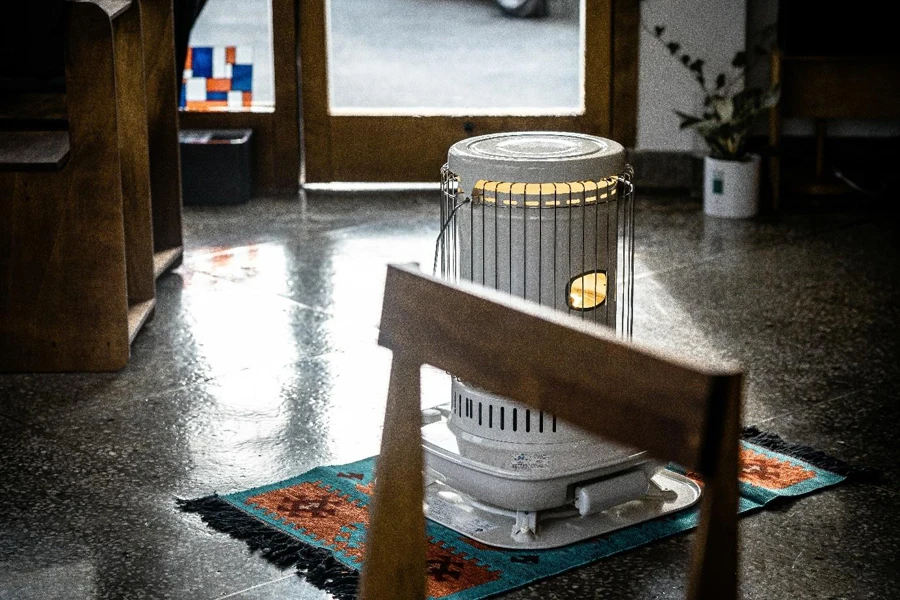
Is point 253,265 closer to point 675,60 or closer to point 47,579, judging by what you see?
point 675,60

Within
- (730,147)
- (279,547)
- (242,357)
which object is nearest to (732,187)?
(730,147)

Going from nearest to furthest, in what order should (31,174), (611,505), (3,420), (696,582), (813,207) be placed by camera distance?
(696,582), (611,505), (3,420), (31,174), (813,207)

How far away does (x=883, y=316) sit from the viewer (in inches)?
138

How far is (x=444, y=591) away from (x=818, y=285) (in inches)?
83.5

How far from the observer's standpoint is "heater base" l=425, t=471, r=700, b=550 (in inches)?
88.1

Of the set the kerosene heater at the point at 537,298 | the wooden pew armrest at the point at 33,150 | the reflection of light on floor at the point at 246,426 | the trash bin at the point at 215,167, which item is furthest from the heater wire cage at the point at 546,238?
the trash bin at the point at 215,167

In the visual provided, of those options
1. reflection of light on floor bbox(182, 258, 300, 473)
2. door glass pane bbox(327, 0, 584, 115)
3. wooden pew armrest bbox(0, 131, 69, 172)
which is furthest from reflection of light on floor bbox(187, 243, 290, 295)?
door glass pane bbox(327, 0, 584, 115)

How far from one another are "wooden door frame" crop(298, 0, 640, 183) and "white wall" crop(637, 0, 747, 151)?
0.16ft

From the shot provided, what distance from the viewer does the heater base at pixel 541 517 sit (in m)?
2.24

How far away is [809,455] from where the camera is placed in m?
2.61

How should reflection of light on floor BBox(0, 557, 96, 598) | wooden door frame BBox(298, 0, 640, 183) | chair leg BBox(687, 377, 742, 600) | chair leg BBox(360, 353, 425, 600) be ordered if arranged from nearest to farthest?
chair leg BBox(687, 377, 742, 600) < chair leg BBox(360, 353, 425, 600) < reflection of light on floor BBox(0, 557, 96, 598) < wooden door frame BBox(298, 0, 640, 183)

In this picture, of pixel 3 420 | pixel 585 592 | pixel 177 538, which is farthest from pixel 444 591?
pixel 3 420

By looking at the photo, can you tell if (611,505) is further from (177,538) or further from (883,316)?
(883,316)

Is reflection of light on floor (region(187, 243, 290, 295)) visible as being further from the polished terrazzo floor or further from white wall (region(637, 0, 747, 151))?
white wall (region(637, 0, 747, 151))
